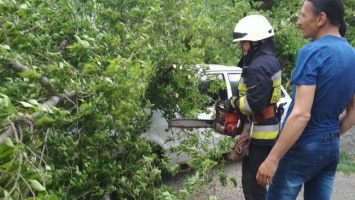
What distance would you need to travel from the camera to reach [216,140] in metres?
5.11

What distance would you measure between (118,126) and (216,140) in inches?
63.1

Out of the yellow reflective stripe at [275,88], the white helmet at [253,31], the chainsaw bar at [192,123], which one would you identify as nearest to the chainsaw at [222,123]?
the chainsaw bar at [192,123]

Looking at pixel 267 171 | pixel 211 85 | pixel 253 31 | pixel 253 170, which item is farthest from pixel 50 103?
pixel 211 85

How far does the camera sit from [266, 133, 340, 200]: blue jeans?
3404 mm

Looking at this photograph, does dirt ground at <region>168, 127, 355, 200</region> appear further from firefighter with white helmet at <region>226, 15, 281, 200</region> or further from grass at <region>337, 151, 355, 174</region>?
firefighter with white helmet at <region>226, 15, 281, 200</region>

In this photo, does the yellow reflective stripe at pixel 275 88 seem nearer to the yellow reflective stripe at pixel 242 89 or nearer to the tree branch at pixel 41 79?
the yellow reflective stripe at pixel 242 89

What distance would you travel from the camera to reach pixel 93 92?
3236 mm

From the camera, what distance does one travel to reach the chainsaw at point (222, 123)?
14.1 feet

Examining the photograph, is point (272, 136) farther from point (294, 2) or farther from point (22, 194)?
point (294, 2)

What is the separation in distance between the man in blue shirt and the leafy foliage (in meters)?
0.75

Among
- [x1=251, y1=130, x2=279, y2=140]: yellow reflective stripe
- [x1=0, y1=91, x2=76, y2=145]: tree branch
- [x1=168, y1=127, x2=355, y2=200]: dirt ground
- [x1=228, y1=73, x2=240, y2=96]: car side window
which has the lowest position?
[x1=168, y1=127, x2=355, y2=200]: dirt ground

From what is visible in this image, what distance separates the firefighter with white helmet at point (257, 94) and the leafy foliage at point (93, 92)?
1.06 ft

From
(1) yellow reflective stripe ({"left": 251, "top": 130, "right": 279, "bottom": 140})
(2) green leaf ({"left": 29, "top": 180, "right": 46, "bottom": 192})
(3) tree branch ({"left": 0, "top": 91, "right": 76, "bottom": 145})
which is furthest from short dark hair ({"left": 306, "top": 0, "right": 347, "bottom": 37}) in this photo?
(2) green leaf ({"left": 29, "top": 180, "right": 46, "bottom": 192})

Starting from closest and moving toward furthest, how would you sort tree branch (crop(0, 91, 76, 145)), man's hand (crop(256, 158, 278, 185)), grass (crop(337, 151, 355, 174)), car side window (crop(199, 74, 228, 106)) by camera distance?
tree branch (crop(0, 91, 76, 145)) < man's hand (crop(256, 158, 278, 185)) < car side window (crop(199, 74, 228, 106)) < grass (crop(337, 151, 355, 174))
